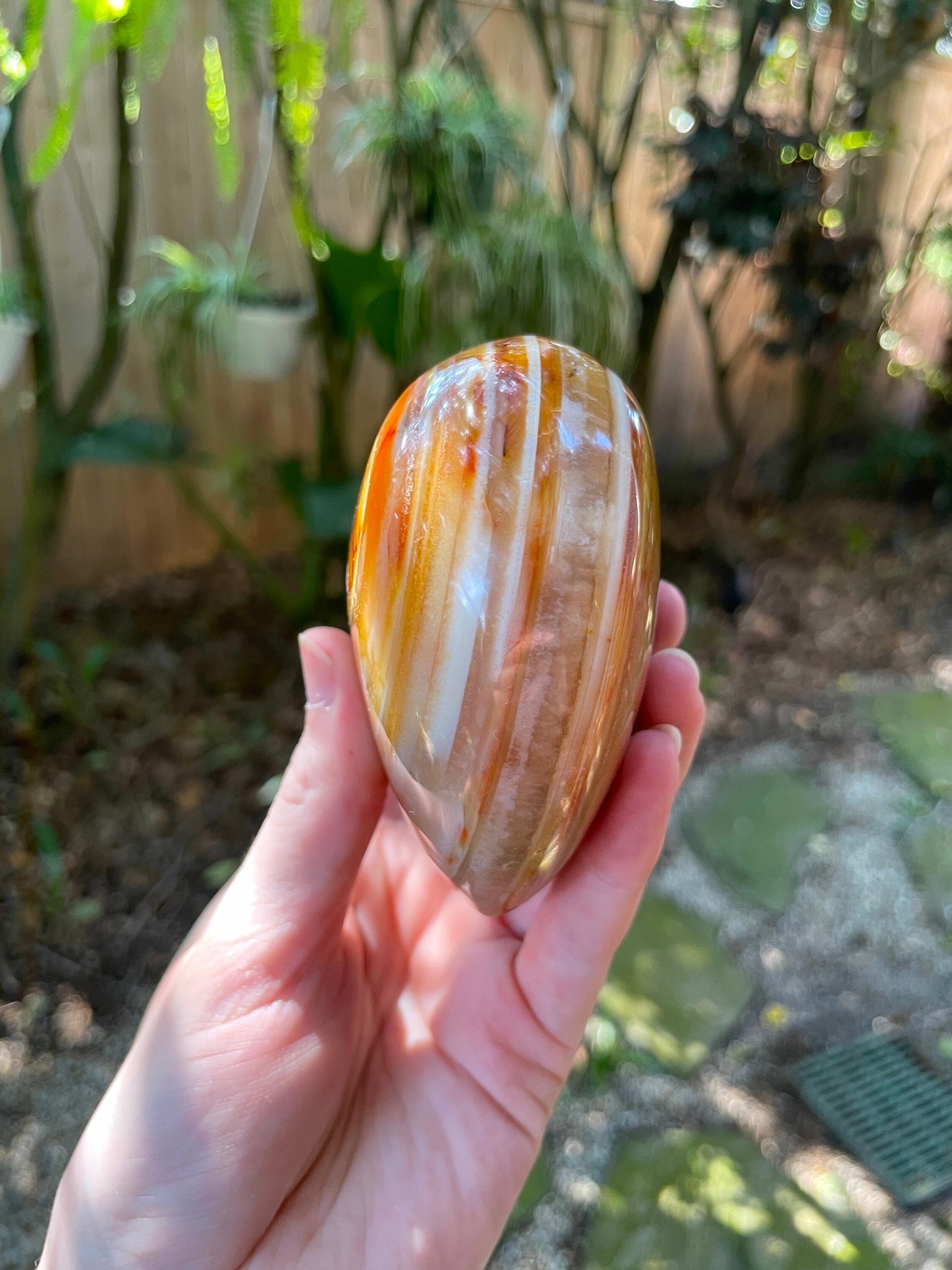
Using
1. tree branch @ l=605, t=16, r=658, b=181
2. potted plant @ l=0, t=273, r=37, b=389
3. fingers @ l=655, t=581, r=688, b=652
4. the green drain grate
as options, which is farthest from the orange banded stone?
tree branch @ l=605, t=16, r=658, b=181

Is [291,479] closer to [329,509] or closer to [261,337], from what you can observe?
[329,509]

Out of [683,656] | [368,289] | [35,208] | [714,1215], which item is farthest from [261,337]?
[714,1215]

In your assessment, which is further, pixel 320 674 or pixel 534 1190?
pixel 534 1190

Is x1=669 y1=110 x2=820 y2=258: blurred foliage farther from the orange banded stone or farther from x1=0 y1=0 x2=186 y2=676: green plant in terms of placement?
the orange banded stone

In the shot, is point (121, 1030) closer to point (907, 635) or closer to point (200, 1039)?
point (200, 1039)

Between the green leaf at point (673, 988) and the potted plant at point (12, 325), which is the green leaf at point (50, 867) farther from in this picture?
the green leaf at point (673, 988)

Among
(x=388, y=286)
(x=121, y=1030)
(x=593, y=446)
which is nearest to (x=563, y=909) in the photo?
(x=593, y=446)

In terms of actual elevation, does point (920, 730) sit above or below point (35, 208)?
below
